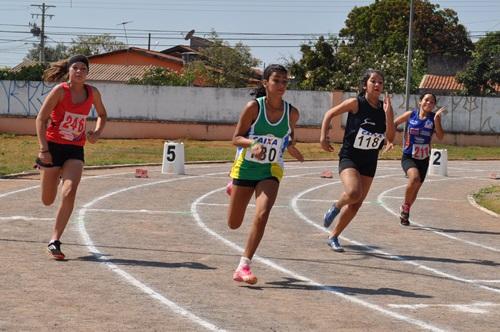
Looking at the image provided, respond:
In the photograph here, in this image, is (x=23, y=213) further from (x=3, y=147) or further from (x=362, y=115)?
(x=3, y=147)

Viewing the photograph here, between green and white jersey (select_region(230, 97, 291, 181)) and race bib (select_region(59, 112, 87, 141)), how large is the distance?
1938 millimetres

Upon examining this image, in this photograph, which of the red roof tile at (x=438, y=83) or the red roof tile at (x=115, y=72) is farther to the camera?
the red roof tile at (x=115, y=72)

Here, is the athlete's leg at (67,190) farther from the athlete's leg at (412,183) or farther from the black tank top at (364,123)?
the athlete's leg at (412,183)

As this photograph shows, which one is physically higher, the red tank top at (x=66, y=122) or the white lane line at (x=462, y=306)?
the red tank top at (x=66, y=122)

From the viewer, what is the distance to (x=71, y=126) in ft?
34.5

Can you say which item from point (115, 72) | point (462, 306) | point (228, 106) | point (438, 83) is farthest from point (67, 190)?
point (438, 83)

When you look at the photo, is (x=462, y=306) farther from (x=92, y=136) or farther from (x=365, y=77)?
(x=92, y=136)

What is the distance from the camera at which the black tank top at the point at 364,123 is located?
11.6 meters

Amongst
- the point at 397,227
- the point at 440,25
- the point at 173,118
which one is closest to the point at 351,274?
the point at 397,227

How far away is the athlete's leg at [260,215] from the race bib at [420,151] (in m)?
6.29

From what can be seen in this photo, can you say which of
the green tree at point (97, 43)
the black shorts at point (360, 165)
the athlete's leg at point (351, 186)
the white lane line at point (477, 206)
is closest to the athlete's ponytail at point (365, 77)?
the black shorts at point (360, 165)

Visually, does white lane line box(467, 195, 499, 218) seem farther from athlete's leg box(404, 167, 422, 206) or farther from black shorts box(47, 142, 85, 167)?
black shorts box(47, 142, 85, 167)

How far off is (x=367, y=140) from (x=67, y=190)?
11.4ft

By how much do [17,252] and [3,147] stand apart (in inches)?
1010
